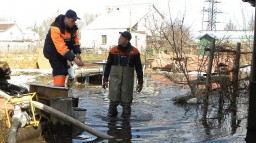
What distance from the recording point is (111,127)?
6.86 metres

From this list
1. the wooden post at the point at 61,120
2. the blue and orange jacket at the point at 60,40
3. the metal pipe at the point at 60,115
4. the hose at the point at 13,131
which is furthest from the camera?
the blue and orange jacket at the point at 60,40

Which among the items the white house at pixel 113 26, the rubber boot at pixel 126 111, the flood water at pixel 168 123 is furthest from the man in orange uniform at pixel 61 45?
the white house at pixel 113 26

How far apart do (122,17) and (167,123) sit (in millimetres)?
54343

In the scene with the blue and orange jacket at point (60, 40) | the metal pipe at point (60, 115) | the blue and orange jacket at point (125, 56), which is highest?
the blue and orange jacket at point (60, 40)

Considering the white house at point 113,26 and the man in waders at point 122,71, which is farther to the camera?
the white house at point 113,26

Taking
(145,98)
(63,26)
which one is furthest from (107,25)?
(63,26)

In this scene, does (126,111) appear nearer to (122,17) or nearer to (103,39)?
(103,39)

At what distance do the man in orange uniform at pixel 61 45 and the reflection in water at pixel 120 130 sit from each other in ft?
4.03

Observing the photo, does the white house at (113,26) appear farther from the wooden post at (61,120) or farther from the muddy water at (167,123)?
the wooden post at (61,120)

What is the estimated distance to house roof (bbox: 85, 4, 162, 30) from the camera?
2272 inches

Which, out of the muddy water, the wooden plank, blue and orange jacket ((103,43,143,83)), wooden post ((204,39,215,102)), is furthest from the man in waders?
wooden post ((204,39,215,102))

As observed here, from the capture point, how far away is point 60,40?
21.2 feet

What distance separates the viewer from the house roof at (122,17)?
5772cm

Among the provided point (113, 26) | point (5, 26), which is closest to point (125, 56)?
point (113, 26)
